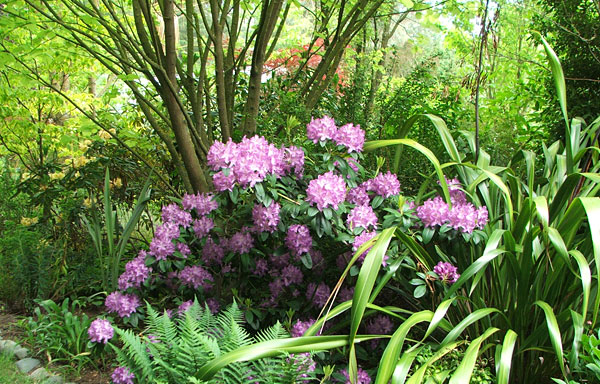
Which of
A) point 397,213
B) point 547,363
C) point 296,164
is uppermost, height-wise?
point 296,164

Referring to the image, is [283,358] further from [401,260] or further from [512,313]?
[512,313]

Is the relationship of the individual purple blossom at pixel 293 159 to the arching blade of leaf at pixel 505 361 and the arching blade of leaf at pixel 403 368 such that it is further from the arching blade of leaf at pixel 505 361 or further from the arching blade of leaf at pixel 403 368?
the arching blade of leaf at pixel 505 361

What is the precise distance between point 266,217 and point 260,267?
291 mm

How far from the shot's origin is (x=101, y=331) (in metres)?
2.01

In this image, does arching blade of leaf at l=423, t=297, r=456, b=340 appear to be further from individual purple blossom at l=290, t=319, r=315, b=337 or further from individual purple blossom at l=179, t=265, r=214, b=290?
individual purple blossom at l=179, t=265, r=214, b=290

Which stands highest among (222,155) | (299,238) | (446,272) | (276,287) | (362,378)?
(222,155)

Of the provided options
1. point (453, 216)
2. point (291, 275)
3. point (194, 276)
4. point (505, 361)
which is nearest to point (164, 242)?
point (194, 276)

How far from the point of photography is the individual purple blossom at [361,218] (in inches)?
76.7

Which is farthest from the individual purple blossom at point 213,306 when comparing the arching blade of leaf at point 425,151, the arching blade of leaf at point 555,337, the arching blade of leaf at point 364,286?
the arching blade of leaf at point 555,337

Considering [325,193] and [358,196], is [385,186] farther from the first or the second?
[325,193]

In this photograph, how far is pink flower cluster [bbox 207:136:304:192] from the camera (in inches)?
76.0

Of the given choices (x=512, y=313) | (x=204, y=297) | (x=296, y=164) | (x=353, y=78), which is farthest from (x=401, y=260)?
(x=353, y=78)

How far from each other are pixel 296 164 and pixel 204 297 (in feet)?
2.44

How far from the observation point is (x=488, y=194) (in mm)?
2172
